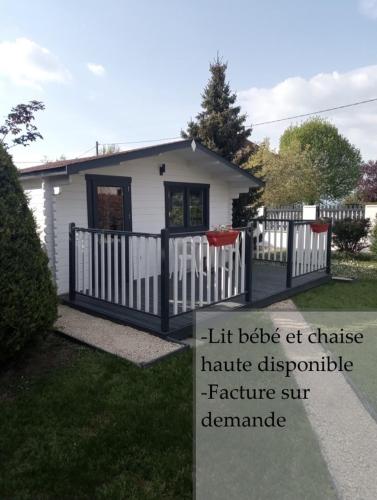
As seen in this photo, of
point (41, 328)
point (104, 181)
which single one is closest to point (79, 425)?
point (41, 328)

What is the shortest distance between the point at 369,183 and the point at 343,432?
2252 cm

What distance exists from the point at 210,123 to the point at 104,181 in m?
8.09

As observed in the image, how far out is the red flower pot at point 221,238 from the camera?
16.6 feet

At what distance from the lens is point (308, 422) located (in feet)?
9.47

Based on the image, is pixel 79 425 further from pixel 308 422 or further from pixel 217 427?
pixel 308 422

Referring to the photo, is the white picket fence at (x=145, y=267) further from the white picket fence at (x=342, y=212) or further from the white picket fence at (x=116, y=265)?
the white picket fence at (x=342, y=212)

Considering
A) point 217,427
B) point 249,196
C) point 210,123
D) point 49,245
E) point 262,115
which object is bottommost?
point 217,427

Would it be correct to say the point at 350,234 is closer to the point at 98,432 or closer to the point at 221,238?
the point at 221,238

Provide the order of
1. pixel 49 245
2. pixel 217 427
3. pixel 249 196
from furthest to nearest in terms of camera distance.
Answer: pixel 249 196
pixel 49 245
pixel 217 427

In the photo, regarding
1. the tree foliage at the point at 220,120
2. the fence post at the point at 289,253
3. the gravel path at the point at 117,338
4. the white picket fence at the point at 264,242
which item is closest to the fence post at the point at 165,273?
the gravel path at the point at 117,338

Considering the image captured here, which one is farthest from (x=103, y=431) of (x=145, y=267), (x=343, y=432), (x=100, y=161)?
(x=100, y=161)

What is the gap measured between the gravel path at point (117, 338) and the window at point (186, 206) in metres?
3.51

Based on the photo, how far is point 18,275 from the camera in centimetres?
341

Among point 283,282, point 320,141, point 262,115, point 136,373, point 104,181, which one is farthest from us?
point 320,141
